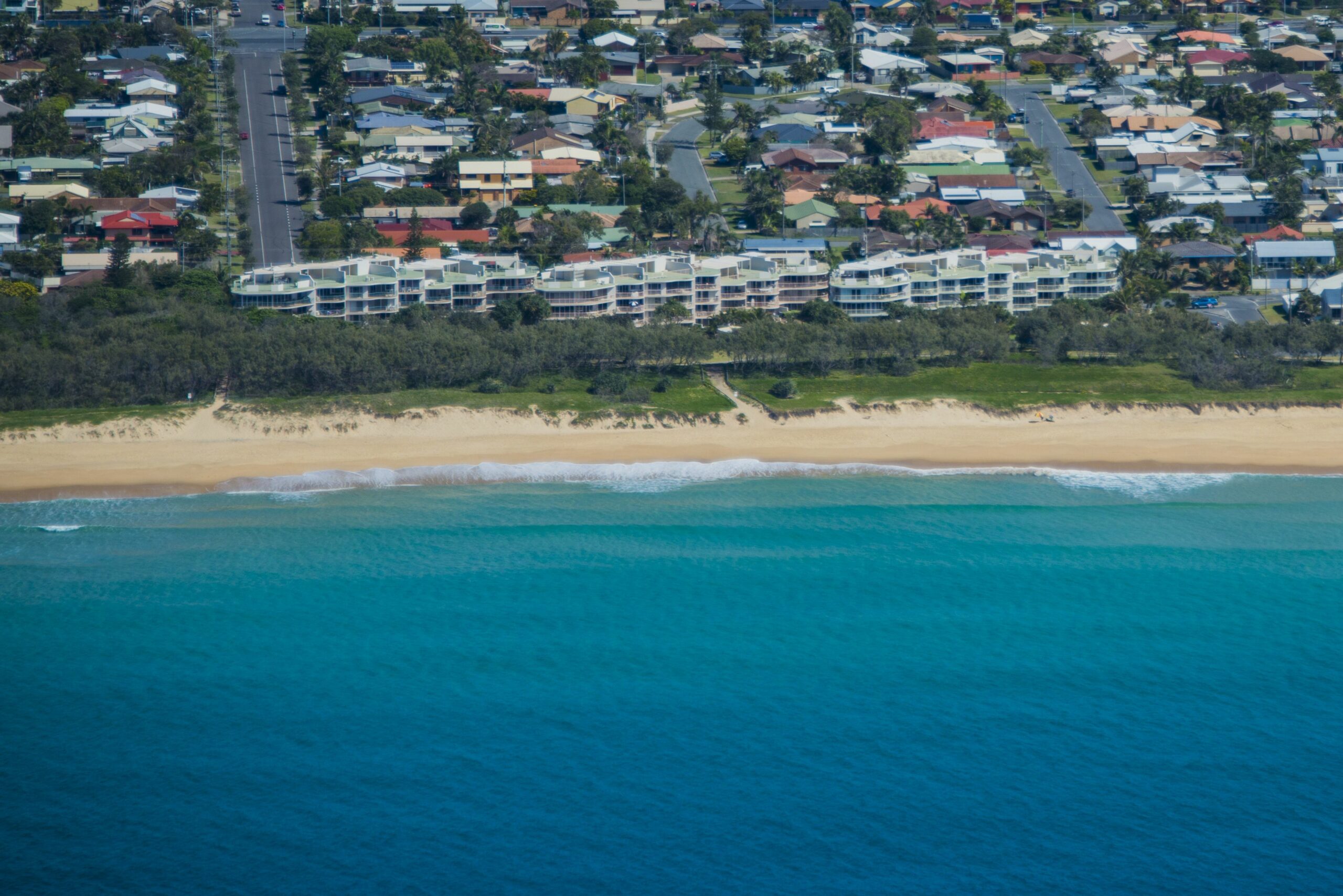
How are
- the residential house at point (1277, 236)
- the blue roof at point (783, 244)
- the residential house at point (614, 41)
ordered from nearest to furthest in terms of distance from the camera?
1. the blue roof at point (783, 244)
2. the residential house at point (1277, 236)
3. the residential house at point (614, 41)

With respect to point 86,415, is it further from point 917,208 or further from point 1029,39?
point 1029,39

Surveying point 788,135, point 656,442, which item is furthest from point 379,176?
point 656,442

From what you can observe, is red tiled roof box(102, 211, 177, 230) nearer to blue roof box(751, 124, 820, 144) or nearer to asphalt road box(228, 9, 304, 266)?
asphalt road box(228, 9, 304, 266)

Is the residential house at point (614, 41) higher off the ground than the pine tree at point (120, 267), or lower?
higher

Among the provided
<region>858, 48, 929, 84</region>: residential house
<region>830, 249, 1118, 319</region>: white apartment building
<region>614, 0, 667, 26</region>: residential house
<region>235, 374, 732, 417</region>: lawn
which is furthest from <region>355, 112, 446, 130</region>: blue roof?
<region>235, 374, 732, 417</region>: lawn

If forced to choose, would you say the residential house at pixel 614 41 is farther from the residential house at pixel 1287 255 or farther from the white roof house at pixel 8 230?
the residential house at pixel 1287 255

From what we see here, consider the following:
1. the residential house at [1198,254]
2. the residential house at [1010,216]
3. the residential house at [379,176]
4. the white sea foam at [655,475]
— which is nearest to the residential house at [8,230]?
the residential house at [379,176]
